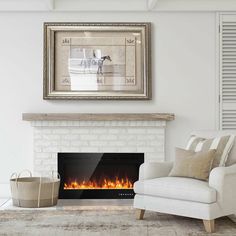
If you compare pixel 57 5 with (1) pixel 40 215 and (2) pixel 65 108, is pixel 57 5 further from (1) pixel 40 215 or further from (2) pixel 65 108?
(1) pixel 40 215

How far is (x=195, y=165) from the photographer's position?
4.73 meters

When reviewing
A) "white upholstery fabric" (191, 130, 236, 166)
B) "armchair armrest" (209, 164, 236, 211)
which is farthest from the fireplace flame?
"armchair armrest" (209, 164, 236, 211)

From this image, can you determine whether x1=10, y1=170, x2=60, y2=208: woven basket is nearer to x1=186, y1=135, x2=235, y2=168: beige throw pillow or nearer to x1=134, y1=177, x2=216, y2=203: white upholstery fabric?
x1=134, y1=177, x2=216, y2=203: white upholstery fabric

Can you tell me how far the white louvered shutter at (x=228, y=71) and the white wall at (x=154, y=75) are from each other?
4.2 inches

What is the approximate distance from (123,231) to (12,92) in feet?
8.48

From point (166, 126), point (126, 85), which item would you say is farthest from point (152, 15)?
point (166, 126)

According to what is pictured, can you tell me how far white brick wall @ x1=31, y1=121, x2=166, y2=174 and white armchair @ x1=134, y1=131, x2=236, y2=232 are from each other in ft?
4.23

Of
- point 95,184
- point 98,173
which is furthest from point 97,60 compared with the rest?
point 95,184

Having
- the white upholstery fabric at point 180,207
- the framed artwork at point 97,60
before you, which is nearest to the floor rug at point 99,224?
the white upholstery fabric at point 180,207

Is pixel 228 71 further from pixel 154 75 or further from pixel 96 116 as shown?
pixel 96 116

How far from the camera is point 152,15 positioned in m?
6.21

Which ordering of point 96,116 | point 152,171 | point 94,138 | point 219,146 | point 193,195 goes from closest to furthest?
point 193,195 < point 219,146 < point 152,171 < point 96,116 < point 94,138

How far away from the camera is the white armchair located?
14.3ft

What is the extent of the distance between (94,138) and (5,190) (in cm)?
125
